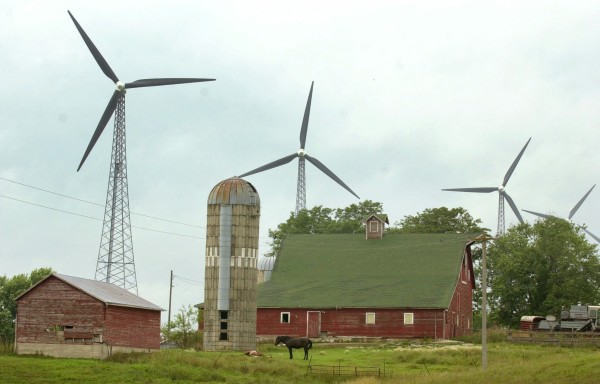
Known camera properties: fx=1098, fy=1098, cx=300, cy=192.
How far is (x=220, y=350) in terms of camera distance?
6181 cm

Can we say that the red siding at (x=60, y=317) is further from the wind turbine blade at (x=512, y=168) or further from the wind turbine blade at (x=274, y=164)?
the wind turbine blade at (x=512, y=168)

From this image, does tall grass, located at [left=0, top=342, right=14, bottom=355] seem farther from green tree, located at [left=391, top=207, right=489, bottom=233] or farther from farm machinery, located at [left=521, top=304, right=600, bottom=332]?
green tree, located at [left=391, top=207, right=489, bottom=233]

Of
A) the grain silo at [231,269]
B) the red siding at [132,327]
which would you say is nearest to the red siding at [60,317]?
the red siding at [132,327]

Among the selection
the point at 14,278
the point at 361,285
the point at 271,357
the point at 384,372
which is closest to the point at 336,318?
the point at 361,285

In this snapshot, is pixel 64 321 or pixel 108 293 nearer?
pixel 64 321

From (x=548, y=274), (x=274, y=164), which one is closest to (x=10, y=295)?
(x=274, y=164)

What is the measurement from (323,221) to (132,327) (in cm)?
5651

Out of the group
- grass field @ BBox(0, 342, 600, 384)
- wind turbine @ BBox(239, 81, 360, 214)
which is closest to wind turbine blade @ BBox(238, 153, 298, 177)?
wind turbine @ BBox(239, 81, 360, 214)

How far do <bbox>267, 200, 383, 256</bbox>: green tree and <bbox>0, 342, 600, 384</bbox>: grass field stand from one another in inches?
1977

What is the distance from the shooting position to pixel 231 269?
6319 cm

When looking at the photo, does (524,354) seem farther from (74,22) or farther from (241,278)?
(74,22)

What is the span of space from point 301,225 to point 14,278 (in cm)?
2930

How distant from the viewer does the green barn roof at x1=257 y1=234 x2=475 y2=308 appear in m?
71.6

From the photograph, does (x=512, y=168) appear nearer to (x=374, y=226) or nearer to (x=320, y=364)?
(x=374, y=226)
